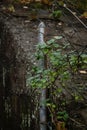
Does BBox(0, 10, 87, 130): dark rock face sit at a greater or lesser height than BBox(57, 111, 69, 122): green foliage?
lesser

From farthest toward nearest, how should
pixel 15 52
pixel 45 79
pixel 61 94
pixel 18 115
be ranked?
pixel 15 52, pixel 18 115, pixel 61 94, pixel 45 79

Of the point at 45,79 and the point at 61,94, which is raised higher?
the point at 45,79

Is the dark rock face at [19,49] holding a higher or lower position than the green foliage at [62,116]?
lower

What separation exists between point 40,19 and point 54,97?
408cm

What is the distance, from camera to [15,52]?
6023 millimetres

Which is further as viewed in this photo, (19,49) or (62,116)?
(19,49)

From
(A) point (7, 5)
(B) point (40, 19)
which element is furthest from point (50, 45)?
(A) point (7, 5)

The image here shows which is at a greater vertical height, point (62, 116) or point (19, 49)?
point (62, 116)

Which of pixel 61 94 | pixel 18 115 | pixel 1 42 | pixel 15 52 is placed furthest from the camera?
Result: pixel 1 42

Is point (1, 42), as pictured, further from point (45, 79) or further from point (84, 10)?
point (45, 79)

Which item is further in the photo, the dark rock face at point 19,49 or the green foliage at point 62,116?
the dark rock face at point 19,49

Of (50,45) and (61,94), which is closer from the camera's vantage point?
(50,45)

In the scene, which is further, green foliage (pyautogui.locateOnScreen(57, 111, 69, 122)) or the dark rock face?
the dark rock face

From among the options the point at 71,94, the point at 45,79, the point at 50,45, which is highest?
the point at 50,45
